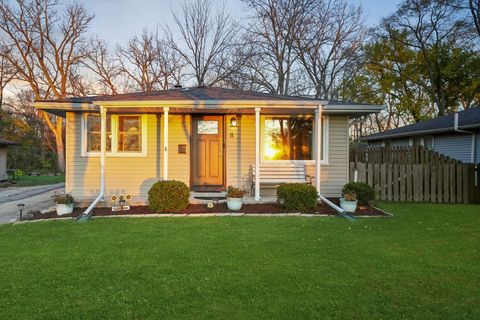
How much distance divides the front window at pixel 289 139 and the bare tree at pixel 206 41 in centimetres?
1352

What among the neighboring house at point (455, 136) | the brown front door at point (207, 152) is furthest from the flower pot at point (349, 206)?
the neighboring house at point (455, 136)

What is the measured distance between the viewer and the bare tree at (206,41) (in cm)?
2045

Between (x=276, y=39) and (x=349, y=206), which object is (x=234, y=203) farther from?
(x=276, y=39)

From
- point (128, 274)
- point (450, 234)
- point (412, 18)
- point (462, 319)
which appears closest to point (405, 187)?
point (450, 234)

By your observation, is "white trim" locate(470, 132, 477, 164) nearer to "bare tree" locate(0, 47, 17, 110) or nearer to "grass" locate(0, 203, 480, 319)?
"grass" locate(0, 203, 480, 319)

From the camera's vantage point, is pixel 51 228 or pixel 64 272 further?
pixel 51 228

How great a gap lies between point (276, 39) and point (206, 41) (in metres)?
4.53

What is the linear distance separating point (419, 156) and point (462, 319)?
10371mm

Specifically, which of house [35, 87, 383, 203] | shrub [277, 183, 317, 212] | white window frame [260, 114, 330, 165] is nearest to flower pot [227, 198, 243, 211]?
shrub [277, 183, 317, 212]

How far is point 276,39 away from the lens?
20.8 meters

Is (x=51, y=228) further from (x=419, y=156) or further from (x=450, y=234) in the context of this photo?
(x=419, y=156)

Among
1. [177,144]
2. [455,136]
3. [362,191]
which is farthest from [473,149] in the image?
[177,144]

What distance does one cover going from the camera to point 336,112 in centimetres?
806

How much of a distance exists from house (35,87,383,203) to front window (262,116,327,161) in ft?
0.09
